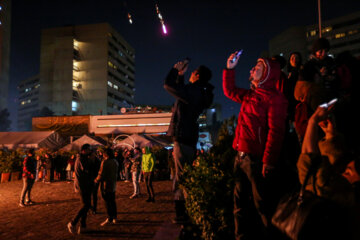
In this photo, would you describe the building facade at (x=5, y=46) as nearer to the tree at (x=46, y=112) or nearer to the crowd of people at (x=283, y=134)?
the tree at (x=46, y=112)

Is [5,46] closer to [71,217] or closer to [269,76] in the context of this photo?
[71,217]

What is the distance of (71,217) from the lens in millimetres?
7633

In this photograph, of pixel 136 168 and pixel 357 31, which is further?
pixel 357 31

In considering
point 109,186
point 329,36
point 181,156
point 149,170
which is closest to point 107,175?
point 109,186

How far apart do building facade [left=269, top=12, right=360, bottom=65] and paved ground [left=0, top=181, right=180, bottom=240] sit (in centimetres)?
8703

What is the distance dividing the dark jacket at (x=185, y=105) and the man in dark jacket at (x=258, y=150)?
1132 mm

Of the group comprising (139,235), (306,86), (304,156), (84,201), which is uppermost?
(306,86)

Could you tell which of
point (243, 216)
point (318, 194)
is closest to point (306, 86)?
point (318, 194)

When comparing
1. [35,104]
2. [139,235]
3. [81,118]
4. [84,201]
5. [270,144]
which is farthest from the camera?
[35,104]

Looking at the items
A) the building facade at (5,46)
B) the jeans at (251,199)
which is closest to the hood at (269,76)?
the jeans at (251,199)

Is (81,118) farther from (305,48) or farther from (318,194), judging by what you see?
(305,48)

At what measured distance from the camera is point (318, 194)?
1976 millimetres

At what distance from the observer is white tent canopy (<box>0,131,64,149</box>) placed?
72.5 feet

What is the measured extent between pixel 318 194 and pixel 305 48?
10017 centimetres
